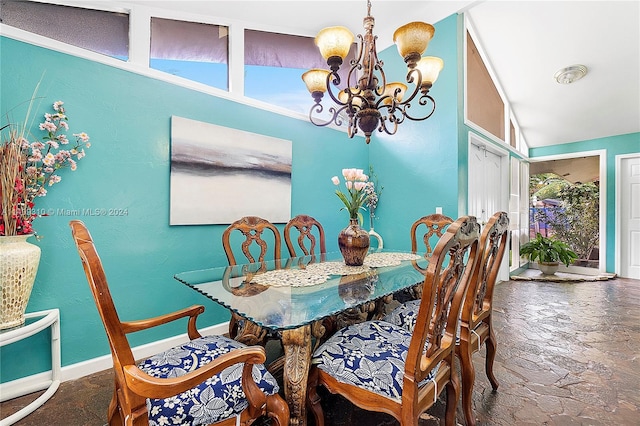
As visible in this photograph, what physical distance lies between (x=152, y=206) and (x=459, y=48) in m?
3.58

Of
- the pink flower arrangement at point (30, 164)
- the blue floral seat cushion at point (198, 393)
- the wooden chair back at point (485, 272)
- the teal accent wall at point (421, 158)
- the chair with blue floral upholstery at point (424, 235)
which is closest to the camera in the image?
the blue floral seat cushion at point (198, 393)

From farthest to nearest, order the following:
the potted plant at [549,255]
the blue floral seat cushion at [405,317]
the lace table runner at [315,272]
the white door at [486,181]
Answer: the potted plant at [549,255] → the white door at [486,181] → the blue floral seat cushion at [405,317] → the lace table runner at [315,272]

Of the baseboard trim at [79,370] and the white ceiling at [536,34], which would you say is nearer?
the baseboard trim at [79,370]

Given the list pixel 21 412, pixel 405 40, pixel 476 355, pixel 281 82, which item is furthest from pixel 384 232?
pixel 21 412

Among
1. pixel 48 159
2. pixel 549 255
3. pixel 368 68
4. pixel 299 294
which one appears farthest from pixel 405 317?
pixel 549 255

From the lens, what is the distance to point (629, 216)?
508 cm

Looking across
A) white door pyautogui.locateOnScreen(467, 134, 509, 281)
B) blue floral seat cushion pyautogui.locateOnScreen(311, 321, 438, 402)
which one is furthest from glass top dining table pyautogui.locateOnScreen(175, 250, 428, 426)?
white door pyautogui.locateOnScreen(467, 134, 509, 281)

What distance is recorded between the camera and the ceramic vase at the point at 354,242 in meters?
1.97

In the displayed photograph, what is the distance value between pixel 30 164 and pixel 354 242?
2056mm

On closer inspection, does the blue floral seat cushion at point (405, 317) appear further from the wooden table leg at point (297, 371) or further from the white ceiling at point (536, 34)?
the white ceiling at point (536, 34)

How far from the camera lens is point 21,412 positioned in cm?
154

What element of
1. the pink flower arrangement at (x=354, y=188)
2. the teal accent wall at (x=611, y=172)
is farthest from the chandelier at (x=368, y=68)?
the teal accent wall at (x=611, y=172)

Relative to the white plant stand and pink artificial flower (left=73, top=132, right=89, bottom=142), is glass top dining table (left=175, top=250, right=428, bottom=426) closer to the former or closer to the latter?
the white plant stand

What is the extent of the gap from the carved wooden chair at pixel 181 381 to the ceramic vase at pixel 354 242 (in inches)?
38.5
